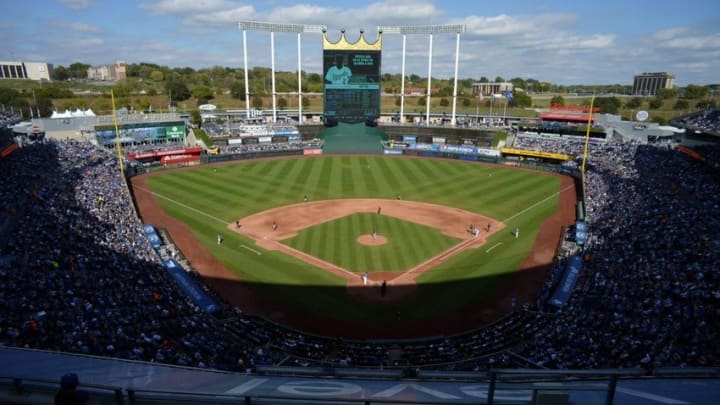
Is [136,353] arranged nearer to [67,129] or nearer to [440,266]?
[440,266]

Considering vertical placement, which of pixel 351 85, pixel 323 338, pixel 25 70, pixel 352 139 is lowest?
pixel 323 338

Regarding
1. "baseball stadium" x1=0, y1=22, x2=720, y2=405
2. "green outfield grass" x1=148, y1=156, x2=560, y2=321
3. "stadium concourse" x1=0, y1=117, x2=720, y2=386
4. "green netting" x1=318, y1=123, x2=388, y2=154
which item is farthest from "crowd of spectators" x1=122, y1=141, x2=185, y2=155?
"stadium concourse" x1=0, y1=117, x2=720, y2=386

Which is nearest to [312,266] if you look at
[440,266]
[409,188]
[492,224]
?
[440,266]

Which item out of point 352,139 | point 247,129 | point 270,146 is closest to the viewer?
point 270,146

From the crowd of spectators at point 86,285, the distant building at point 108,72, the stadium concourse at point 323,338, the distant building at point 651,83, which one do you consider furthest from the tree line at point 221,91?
the crowd of spectators at point 86,285

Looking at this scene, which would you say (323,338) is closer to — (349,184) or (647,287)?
(647,287)

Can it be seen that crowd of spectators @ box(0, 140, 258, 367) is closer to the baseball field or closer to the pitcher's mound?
the baseball field

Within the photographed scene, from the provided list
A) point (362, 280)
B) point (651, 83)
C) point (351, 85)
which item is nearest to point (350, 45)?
point (351, 85)

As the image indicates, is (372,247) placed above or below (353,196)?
below

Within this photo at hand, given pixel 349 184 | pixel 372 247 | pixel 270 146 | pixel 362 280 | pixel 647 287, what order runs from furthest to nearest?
pixel 270 146, pixel 349 184, pixel 372 247, pixel 362 280, pixel 647 287
